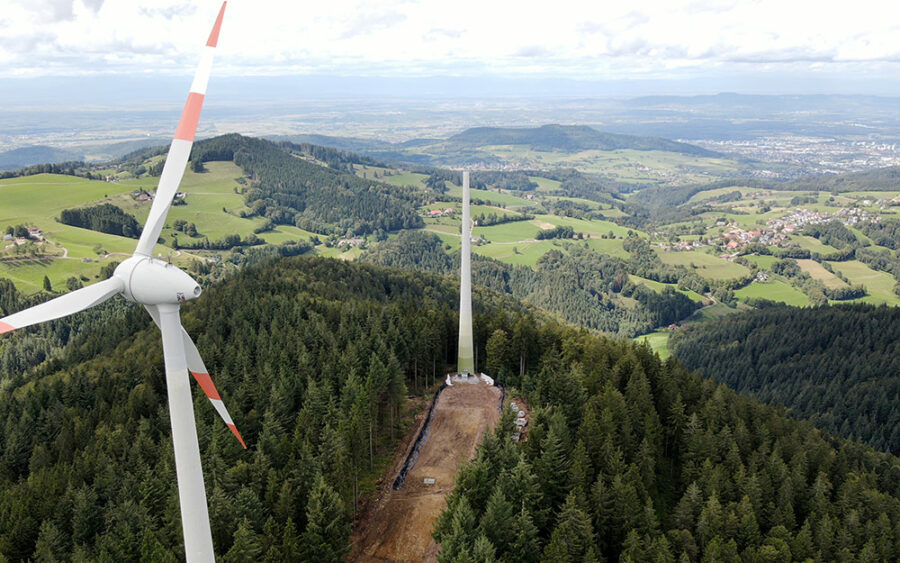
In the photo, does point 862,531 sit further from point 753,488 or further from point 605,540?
point 605,540

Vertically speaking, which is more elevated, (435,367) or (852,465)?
(435,367)

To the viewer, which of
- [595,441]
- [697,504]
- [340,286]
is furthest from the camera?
[340,286]

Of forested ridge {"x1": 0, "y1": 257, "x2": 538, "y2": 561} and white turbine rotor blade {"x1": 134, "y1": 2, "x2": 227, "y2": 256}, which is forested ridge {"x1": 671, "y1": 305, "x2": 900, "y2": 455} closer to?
forested ridge {"x1": 0, "y1": 257, "x2": 538, "y2": 561}

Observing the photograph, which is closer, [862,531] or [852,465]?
[862,531]

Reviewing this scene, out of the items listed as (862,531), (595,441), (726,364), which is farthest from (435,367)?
(726,364)

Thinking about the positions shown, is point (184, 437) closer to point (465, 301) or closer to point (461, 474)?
point (461, 474)

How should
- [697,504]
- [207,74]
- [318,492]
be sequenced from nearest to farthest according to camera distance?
[207,74] < [318,492] < [697,504]

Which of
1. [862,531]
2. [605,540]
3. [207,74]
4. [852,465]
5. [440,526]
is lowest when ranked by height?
[852,465]
